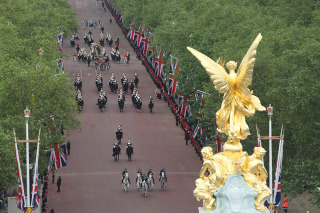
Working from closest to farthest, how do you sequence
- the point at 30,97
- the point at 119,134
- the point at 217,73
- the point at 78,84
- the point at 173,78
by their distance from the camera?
the point at 217,73, the point at 30,97, the point at 119,134, the point at 173,78, the point at 78,84

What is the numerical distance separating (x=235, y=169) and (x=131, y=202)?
3798cm

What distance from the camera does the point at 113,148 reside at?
87250 millimetres

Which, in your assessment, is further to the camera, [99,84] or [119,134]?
[99,84]

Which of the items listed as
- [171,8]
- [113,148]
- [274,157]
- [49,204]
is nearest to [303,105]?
[274,157]

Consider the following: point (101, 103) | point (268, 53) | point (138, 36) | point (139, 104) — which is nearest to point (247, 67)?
point (268, 53)

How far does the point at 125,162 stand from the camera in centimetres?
8712

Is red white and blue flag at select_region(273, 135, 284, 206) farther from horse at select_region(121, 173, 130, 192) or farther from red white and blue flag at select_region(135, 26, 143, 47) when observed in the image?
red white and blue flag at select_region(135, 26, 143, 47)

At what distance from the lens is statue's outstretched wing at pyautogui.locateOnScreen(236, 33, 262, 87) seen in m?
37.9

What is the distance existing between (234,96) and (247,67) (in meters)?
A: 1.12

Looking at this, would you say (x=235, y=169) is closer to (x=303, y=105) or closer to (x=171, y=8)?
(x=303, y=105)

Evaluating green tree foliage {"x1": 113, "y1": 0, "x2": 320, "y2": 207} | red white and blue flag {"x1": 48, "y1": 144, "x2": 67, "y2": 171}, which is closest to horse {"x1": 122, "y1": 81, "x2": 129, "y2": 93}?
green tree foliage {"x1": 113, "y1": 0, "x2": 320, "y2": 207}

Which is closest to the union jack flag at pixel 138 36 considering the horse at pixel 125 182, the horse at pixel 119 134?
the horse at pixel 119 134

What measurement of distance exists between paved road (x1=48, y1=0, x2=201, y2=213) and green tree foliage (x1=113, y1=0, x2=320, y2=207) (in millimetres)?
4808

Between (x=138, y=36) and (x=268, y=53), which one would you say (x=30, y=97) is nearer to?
(x=268, y=53)
